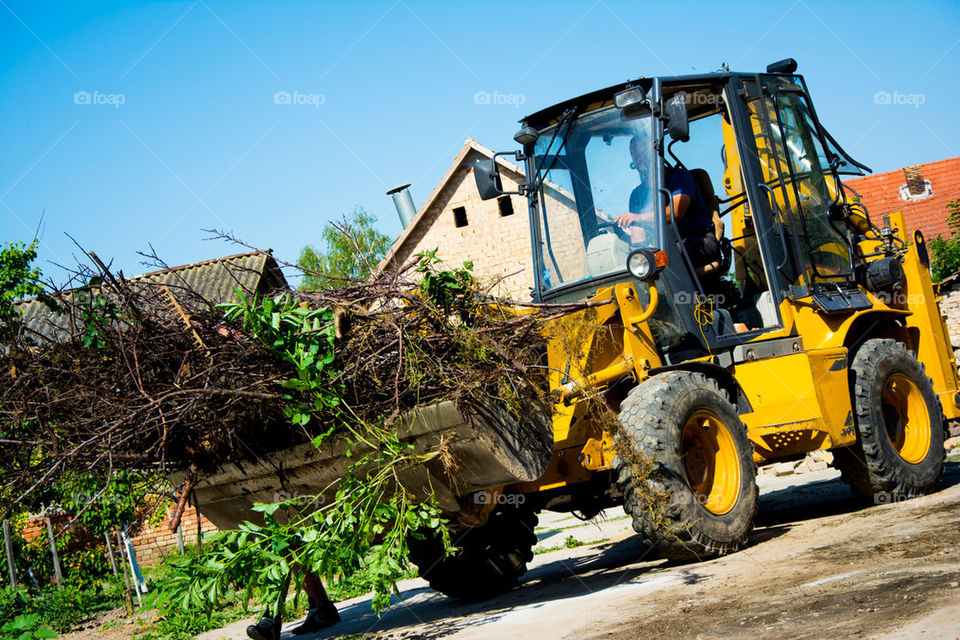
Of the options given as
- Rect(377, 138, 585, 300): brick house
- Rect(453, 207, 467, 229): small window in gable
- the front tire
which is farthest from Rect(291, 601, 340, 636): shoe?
Rect(453, 207, 467, 229): small window in gable

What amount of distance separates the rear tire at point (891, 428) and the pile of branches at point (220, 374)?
10.7 ft

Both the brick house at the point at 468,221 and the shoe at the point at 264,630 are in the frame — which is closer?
the shoe at the point at 264,630

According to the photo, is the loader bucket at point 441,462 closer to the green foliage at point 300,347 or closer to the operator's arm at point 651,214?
the green foliage at point 300,347

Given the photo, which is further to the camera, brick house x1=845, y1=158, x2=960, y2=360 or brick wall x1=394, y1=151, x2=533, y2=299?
brick house x1=845, y1=158, x2=960, y2=360

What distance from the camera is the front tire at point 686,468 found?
17.7 feet

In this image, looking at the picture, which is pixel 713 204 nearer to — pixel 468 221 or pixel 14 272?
pixel 14 272

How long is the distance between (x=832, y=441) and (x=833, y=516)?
3.02ft

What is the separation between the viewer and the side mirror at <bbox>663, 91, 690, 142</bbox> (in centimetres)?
576

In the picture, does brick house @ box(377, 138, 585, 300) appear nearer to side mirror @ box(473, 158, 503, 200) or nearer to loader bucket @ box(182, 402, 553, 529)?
side mirror @ box(473, 158, 503, 200)

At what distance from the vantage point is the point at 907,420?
7738 mm

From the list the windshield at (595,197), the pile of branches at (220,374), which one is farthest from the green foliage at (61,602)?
the windshield at (595,197)

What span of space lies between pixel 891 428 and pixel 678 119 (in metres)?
3.72

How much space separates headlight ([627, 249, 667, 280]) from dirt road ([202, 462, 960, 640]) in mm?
1900

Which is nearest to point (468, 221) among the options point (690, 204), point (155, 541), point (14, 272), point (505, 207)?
point (505, 207)
